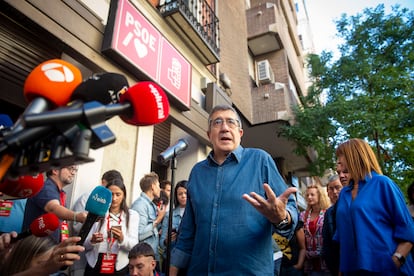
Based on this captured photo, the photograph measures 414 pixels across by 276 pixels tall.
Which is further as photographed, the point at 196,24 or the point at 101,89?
the point at 196,24

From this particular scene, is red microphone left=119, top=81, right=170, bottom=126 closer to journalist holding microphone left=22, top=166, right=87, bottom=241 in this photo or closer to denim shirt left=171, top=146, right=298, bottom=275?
denim shirt left=171, top=146, right=298, bottom=275

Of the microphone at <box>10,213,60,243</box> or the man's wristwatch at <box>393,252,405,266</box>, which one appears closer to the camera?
the microphone at <box>10,213,60,243</box>

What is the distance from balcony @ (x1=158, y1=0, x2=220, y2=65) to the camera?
6230 mm

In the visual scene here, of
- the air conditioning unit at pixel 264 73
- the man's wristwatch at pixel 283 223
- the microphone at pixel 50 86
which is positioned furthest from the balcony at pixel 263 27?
the microphone at pixel 50 86

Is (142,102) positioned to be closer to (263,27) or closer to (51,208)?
(51,208)

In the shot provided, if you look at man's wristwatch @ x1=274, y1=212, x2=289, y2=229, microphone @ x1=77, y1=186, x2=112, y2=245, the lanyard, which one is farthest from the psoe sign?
man's wristwatch @ x1=274, y1=212, x2=289, y2=229

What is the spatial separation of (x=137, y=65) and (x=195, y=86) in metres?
2.67

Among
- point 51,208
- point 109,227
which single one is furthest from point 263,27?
point 51,208

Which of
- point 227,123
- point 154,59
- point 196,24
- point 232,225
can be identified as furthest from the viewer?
point 196,24

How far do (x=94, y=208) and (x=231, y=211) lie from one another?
832 millimetres

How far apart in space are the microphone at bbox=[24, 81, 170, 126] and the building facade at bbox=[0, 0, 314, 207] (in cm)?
167

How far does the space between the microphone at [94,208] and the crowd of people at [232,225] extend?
0.04 metres

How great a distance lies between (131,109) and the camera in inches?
42.1

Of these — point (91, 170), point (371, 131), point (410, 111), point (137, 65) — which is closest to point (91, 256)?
point (91, 170)
